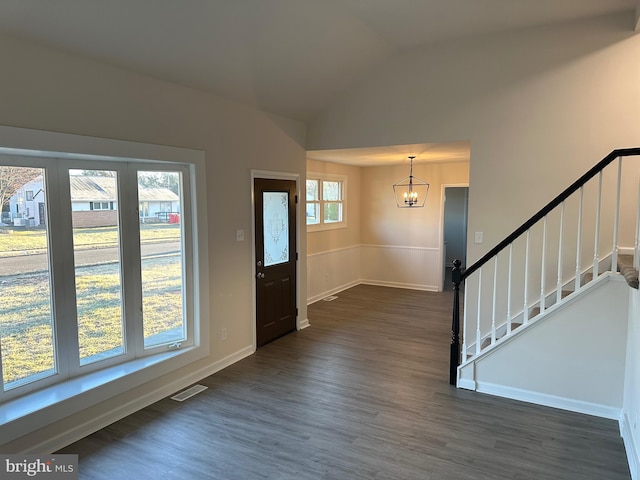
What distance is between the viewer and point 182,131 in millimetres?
3795

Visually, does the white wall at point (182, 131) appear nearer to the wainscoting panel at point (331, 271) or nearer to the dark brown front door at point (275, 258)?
the dark brown front door at point (275, 258)

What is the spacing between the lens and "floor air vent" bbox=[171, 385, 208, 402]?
12.3 ft

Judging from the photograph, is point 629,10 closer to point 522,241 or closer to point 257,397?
point 522,241

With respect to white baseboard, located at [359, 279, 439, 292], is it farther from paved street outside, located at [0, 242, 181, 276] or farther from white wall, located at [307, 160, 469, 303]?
paved street outside, located at [0, 242, 181, 276]

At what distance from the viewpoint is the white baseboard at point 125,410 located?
2.92 m

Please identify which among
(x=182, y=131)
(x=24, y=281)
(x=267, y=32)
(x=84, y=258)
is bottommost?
(x=24, y=281)

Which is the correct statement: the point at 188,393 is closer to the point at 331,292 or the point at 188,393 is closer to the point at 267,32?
the point at 267,32

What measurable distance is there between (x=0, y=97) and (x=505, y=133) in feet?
13.9

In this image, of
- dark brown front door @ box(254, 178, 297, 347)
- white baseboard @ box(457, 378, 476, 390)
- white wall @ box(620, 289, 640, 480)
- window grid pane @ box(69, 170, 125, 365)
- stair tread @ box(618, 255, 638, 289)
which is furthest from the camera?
dark brown front door @ box(254, 178, 297, 347)

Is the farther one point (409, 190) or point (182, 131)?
point (409, 190)

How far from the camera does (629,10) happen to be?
3789 millimetres

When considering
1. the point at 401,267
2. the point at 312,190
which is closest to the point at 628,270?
the point at 312,190

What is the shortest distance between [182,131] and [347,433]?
114 inches

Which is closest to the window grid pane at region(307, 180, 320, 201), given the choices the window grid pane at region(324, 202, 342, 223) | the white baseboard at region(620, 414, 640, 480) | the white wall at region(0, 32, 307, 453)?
the window grid pane at region(324, 202, 342, 223)
